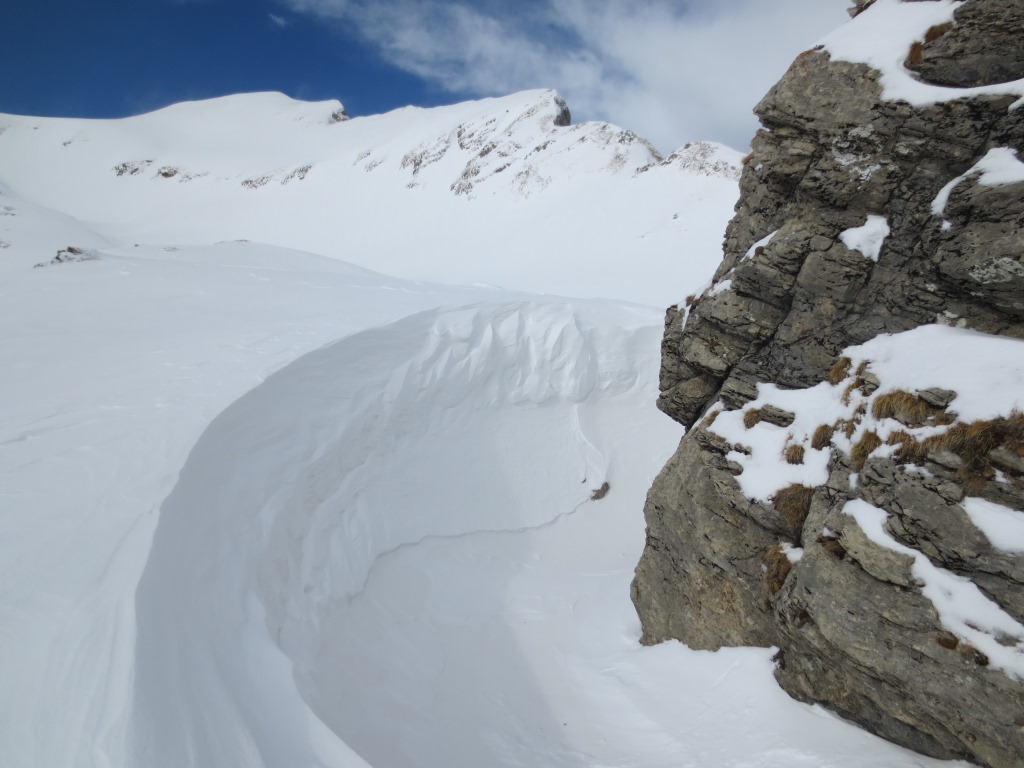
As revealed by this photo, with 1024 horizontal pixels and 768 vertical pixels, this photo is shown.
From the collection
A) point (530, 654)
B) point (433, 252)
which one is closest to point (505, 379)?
point (530, 654)

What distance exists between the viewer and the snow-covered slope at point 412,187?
3947 cm

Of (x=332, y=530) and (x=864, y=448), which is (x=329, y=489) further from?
(x=864, y=448)

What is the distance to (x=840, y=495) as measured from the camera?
7090 millimetres

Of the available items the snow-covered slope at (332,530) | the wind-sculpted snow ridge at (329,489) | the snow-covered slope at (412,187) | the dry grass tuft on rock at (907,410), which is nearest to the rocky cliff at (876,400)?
the dry grass tuft on rock at (907,410)

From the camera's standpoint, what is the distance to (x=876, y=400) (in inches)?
279

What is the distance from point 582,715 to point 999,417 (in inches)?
299

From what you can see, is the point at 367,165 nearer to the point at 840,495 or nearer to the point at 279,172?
the point at 279,172

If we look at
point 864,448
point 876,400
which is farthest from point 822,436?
point 876,400

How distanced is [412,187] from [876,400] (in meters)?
→ 62.1

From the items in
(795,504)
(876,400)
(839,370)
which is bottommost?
(795,504)

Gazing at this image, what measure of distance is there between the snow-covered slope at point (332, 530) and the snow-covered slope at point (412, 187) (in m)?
15.7

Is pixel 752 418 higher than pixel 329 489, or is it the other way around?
pixel 752 418

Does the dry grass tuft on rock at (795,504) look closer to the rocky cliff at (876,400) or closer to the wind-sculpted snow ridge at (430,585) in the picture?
the rocky cliff at (876,400)

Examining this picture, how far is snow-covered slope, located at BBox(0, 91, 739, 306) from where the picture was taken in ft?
129
